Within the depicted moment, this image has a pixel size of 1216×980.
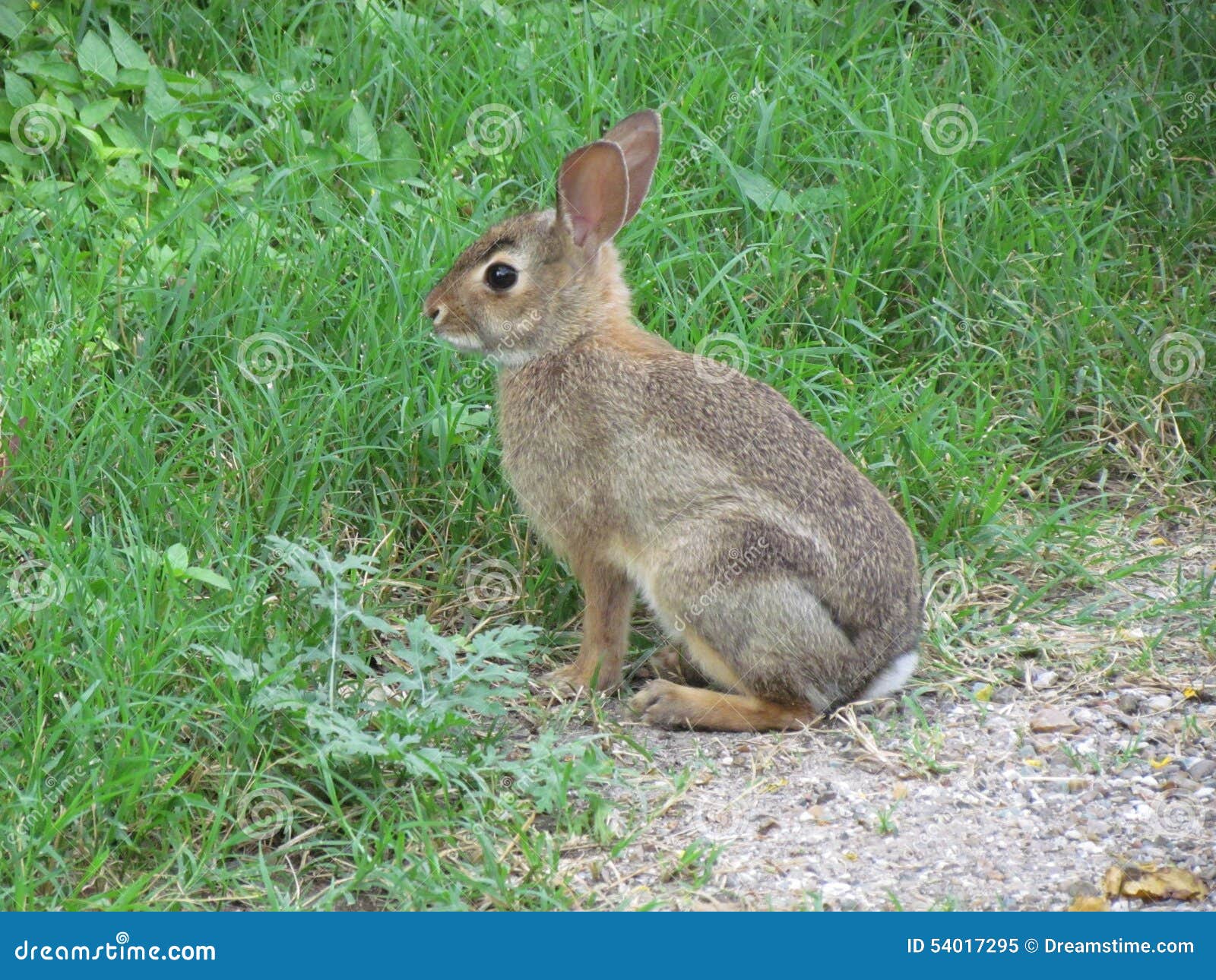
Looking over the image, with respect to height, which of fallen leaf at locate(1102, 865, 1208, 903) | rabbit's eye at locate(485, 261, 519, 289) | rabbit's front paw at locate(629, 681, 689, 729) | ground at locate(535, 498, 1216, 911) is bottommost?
rabbit's front paw at locate(629, 681, 689, 729)

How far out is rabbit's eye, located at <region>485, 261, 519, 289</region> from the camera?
4.70 metres

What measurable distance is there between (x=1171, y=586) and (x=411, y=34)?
3371 millimetres

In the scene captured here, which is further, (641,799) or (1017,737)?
(1017,737)

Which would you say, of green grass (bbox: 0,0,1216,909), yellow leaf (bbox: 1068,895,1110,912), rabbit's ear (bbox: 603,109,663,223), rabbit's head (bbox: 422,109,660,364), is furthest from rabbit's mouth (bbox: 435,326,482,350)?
yellow leaf (bbox: 1068,895,1110,912)

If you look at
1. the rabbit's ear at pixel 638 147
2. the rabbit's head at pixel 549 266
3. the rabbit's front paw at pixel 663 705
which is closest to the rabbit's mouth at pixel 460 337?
the rabbit's head at pixel 549 266

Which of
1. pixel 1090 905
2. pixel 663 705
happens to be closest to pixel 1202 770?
pixel 1090 905

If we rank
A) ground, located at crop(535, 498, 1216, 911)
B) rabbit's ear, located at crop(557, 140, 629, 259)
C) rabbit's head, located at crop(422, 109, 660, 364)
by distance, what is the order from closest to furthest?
ground, located at crop(535, 498, 1216, 911)
rabbit's ear, located at crop(557, 140, 629, 259)
rabbit's head, located at crop(422, 109, 660, 364)

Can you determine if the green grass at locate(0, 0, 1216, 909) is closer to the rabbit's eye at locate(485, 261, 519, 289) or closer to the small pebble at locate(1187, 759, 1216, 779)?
A: the rabbit's eye at locate(485, 261, 519, 289)

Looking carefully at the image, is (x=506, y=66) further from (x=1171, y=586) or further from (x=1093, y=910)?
(x=1093, y=910)

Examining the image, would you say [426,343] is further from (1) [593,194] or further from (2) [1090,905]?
(2) [1090,905]

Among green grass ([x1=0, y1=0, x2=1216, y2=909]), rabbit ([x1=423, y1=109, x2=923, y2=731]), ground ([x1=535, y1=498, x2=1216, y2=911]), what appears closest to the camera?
ground ([x1=535, y1=498, x2=1216, y2=911])

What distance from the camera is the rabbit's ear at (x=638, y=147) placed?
188 inches

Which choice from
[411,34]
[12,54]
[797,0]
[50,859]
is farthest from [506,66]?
[50,859]

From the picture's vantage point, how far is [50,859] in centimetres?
362
